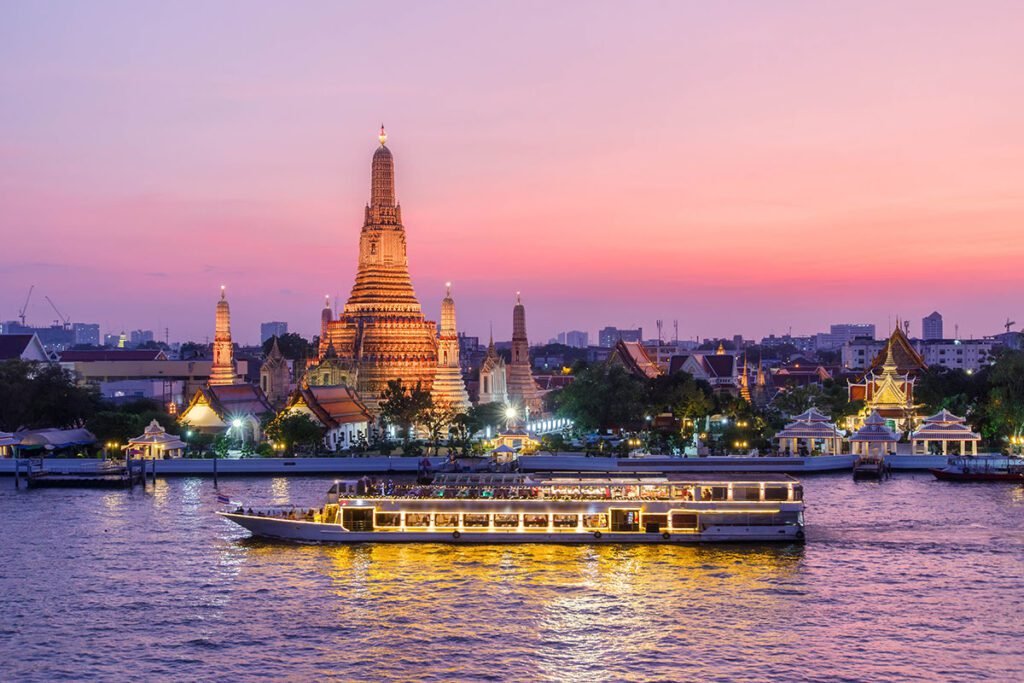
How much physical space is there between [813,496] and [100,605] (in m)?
40.2

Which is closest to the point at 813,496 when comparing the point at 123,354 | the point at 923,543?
the point at 923,543

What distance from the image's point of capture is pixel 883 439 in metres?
86.7

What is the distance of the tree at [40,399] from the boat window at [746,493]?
2265 inches

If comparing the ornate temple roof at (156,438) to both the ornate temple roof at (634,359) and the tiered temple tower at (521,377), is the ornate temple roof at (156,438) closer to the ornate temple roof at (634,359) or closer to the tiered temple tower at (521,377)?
the tiered temple tower at (521,377)

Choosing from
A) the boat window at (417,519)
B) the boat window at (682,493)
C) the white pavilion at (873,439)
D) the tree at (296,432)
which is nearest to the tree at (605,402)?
the white pavilion at (873,439)

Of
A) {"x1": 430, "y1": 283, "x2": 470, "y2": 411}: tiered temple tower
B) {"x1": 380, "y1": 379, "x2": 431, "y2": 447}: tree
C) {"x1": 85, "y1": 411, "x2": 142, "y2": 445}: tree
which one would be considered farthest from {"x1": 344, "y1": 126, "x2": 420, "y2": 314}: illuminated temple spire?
{"x1": 85, "y1": 411, "x2": 142, "y2": 445}: tree

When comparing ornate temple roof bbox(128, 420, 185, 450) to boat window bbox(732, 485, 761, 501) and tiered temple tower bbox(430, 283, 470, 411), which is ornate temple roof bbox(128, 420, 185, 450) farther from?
boat window bbox(732, 485, 761, 501)

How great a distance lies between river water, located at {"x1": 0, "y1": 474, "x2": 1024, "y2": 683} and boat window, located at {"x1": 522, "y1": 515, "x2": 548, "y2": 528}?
183cm

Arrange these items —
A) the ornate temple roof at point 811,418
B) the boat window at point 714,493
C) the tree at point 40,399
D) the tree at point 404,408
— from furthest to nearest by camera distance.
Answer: the tree at point 404,408 → the tree at point 40,399 → the ornate temple roof at point 811,418 → the boat window at point 714,493

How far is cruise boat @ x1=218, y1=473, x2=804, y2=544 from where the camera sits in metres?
57.4

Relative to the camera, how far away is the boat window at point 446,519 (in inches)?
2301

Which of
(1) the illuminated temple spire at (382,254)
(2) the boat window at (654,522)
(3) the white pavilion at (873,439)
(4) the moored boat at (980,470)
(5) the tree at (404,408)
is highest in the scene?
(1) the illuminated temple spire at (382,254)

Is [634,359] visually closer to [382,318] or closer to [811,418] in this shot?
[382,318]

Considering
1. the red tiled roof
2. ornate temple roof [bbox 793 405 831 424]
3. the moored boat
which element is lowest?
the moored boat
